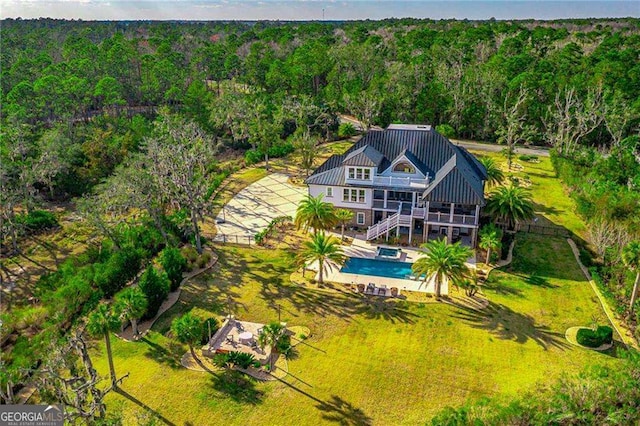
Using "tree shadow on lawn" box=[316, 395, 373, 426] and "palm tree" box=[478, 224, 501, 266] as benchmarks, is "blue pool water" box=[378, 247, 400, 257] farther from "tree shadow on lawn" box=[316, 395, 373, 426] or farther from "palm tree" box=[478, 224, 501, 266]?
"tree shadow on lawn" box=[316, 395, 373, 426]

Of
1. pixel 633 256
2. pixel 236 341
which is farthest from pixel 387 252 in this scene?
pixel 633 256

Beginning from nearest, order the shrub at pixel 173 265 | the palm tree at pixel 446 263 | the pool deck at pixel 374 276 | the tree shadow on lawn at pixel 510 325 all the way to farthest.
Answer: the tree shadow on lawn at pixel 510 325 → the palm tree at pixel 446 263 → the shrub at pixel 173 265 → the pool deck at pixel 374 276

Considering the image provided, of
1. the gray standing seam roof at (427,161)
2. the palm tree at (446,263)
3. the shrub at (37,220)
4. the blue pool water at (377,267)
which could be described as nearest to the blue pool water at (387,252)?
the blue pool water at (377,267)

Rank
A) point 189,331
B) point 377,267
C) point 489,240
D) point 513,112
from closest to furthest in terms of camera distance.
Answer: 1. point 189,331
2. point 489,240
3. point 377,267
4. point 513,112

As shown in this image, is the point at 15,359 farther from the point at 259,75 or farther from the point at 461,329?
the point at 259,75

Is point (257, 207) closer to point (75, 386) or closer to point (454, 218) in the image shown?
point (454, 218)

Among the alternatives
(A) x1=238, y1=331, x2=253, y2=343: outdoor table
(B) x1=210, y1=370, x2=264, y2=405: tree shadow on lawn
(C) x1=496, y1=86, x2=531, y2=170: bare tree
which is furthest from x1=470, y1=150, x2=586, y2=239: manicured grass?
(B) x1=210, y1=370, x2=264, y2=405: tree shadow on lawn

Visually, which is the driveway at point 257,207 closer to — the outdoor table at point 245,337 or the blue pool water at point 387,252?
the blue pool water at point 387,252
